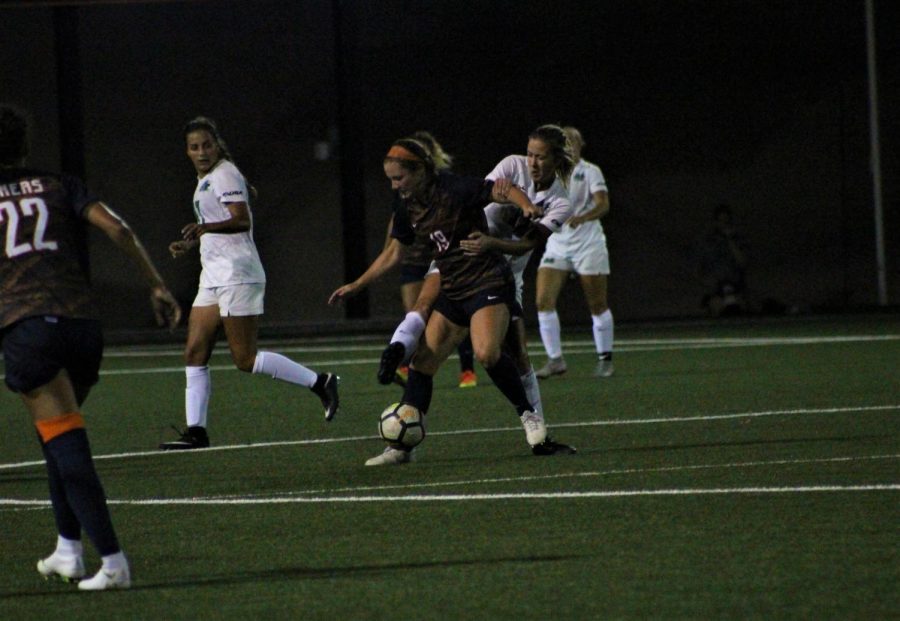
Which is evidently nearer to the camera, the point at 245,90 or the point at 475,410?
the point at 475,410

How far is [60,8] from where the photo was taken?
25594 mm

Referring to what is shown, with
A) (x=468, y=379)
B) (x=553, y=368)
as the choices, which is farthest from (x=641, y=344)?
(x=468, y=379)

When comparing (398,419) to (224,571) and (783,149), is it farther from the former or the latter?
(783,149)

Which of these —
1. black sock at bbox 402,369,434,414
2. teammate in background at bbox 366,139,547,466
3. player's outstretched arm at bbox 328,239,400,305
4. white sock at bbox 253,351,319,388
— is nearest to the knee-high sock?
teammate in background at bbox 366,139,547,466

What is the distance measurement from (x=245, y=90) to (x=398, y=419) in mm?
16915

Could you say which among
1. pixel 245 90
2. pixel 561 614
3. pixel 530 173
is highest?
pixel 245 90

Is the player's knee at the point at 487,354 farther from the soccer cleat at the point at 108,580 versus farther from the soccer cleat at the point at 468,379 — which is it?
the soccer cleat at the point at 468,379

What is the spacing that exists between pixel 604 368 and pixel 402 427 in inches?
247

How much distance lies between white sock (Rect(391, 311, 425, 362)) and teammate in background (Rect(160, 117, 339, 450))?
57.3 inches

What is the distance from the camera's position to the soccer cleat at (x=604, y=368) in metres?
15.8

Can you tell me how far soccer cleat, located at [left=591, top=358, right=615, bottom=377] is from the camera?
15781 millimetres

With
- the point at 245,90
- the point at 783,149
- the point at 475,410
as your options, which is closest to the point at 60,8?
the point at 245,90

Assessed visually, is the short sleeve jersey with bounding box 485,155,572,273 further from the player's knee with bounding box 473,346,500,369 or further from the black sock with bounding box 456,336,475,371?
the black sock with bounding box 456,336,475,371

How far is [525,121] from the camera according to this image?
26.2 meters
